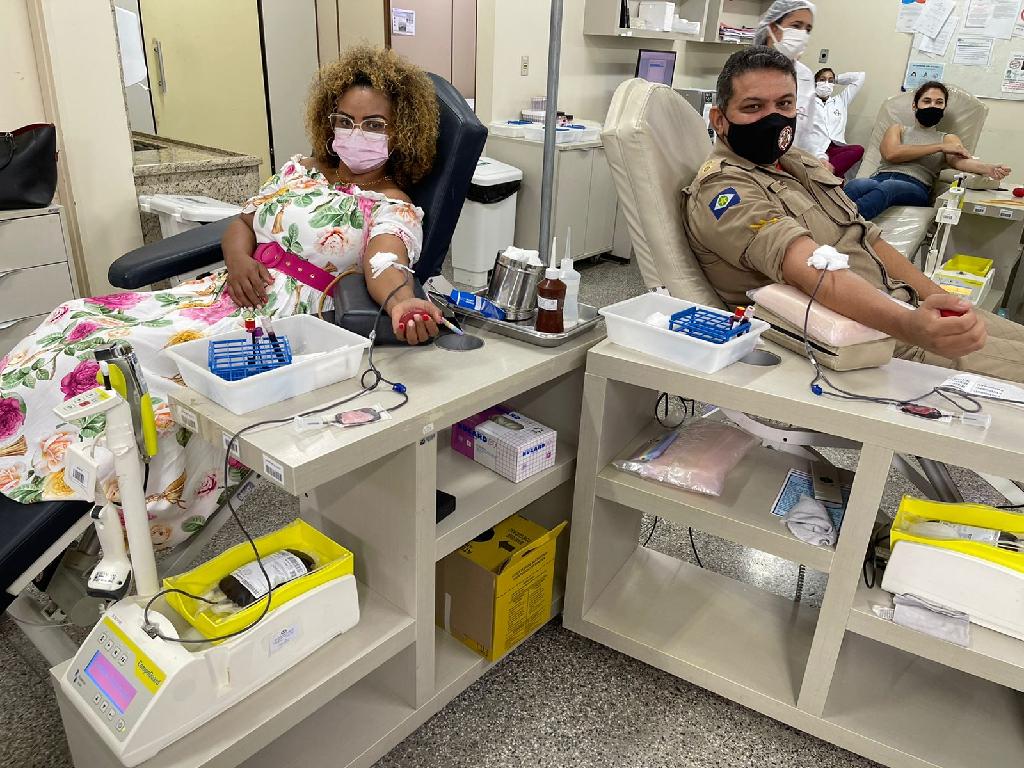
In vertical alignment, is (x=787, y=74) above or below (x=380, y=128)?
above

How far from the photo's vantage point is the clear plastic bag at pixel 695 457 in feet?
4.86

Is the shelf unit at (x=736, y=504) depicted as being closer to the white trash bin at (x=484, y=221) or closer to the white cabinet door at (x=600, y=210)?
the white trash bin at (x=484, y=221)

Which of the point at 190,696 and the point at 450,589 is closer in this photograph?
the point at 190,696

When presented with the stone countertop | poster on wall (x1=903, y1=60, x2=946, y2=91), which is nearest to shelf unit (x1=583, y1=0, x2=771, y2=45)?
poster on wall (x1=903, y1=60, x2=946, y2=91)

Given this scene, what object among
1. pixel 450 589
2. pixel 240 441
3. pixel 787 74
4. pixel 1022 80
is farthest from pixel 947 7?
pixel 240 441

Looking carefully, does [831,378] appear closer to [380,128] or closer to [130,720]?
[380,128]

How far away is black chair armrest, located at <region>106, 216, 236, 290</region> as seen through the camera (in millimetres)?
1645

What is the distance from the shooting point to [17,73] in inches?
93.7

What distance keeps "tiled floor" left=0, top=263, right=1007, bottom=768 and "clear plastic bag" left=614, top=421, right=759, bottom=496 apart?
38 cm

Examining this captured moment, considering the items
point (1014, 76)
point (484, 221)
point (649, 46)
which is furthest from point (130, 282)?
point (1014, 76)

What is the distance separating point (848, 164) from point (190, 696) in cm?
449

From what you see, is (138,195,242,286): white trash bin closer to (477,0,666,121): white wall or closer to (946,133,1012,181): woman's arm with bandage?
(477,0,666,121): white wall

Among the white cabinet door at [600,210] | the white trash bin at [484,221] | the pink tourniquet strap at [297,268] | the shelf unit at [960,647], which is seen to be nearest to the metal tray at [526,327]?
the pink tourniquet strap at [297,268]

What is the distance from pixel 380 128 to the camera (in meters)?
1.65
